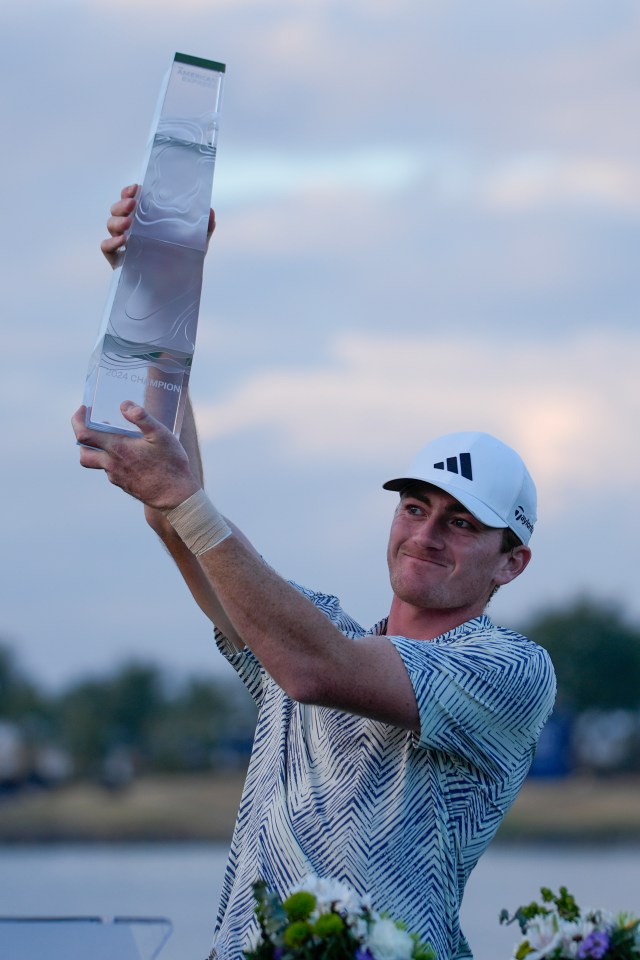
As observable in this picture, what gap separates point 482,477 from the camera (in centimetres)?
392

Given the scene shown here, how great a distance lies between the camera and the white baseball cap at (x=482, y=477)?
390 centimetres

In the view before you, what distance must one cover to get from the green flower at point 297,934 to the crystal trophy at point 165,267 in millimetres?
1329

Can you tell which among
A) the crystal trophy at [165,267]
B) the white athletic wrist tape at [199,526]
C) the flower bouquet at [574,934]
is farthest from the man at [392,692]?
the flower bouquet at [574,934]

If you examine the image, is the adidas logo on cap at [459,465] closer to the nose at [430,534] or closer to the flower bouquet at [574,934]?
the nose at [430,534]

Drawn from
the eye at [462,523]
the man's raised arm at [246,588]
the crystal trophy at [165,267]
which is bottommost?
the man's raised arm at [246,588]

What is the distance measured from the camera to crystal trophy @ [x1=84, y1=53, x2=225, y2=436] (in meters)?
3.40

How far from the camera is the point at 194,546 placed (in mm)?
3244

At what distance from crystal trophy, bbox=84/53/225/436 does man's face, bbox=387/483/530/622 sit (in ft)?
2.66

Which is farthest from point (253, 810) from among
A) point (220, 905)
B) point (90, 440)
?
point (90, 440)

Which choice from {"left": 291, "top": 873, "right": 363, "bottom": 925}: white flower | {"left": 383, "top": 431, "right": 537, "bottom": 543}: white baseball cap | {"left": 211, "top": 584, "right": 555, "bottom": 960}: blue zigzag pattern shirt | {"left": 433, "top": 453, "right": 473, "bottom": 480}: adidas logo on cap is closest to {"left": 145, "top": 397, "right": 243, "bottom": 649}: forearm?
{"left": 211, "top": 584, "right": 555, "bottom": 960}: blue zigzag pattern shirt

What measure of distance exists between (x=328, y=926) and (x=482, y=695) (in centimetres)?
104

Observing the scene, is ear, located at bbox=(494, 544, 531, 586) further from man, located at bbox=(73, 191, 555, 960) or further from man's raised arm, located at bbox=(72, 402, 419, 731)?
man's raised arm, located at bbox=(72, 402, 419, 731)

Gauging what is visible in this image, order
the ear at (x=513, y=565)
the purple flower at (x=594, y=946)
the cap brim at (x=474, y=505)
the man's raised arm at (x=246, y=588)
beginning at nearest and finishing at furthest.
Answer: the purple flower at (x=594, y=946) < the man's raised arm at (x=246, y=588) < the cap brim at (x=474, y=505) < the ear at (x=513, y=565)

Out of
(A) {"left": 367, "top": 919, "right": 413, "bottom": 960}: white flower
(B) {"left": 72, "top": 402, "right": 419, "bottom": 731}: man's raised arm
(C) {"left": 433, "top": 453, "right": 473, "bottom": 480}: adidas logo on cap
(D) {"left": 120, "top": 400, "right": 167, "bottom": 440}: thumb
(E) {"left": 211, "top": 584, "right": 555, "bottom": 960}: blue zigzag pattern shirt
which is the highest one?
(C) {"left": 433, "top": 453, "right": 473, "bottom": 480}: adidas logo on cap
